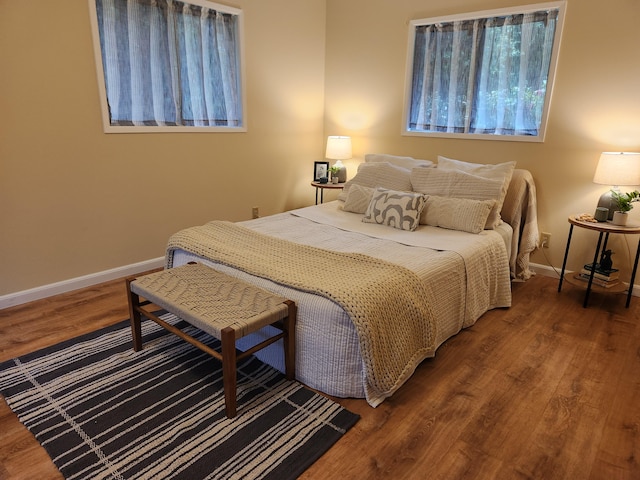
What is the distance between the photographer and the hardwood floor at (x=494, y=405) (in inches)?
62.7

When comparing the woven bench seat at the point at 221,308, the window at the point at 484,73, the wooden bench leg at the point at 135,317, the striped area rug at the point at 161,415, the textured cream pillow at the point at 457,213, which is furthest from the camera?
the window at the point at 484,73

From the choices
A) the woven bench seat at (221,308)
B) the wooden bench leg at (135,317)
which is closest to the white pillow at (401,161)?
the woven bench seat at (221,308)

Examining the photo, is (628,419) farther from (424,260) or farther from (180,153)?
(180,153)

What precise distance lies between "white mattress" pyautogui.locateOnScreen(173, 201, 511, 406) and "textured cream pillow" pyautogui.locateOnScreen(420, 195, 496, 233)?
0.06 m

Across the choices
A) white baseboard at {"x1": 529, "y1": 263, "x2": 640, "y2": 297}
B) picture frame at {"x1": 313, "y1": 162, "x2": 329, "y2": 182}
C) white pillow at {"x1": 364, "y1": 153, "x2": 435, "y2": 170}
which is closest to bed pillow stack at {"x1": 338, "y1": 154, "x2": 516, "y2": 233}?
white pillow at {"x1": 364, "y1": 153, "x2": 435, "y2": 170}

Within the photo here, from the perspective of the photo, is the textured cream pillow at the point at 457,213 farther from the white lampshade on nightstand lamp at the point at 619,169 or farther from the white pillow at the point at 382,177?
the white lampshade on nightstand lamp at the point at 619,169

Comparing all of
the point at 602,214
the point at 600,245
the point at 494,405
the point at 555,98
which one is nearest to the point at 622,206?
the point at 602,214

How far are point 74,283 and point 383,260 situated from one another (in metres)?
2.31

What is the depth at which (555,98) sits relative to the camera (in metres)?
3.22

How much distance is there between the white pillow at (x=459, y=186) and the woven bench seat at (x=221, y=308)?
68.2 inches

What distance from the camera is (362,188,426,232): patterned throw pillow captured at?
2955mm

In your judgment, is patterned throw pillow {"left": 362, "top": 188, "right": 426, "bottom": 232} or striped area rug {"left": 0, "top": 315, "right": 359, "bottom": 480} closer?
striped area rug {"left": 0, "top": 315, "right": 359, "bottom": 480}

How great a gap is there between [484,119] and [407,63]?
0.91m

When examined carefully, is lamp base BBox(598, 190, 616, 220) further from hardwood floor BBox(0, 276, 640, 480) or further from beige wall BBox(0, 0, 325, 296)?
beige wall BBox(0, 0, 325, 296)
